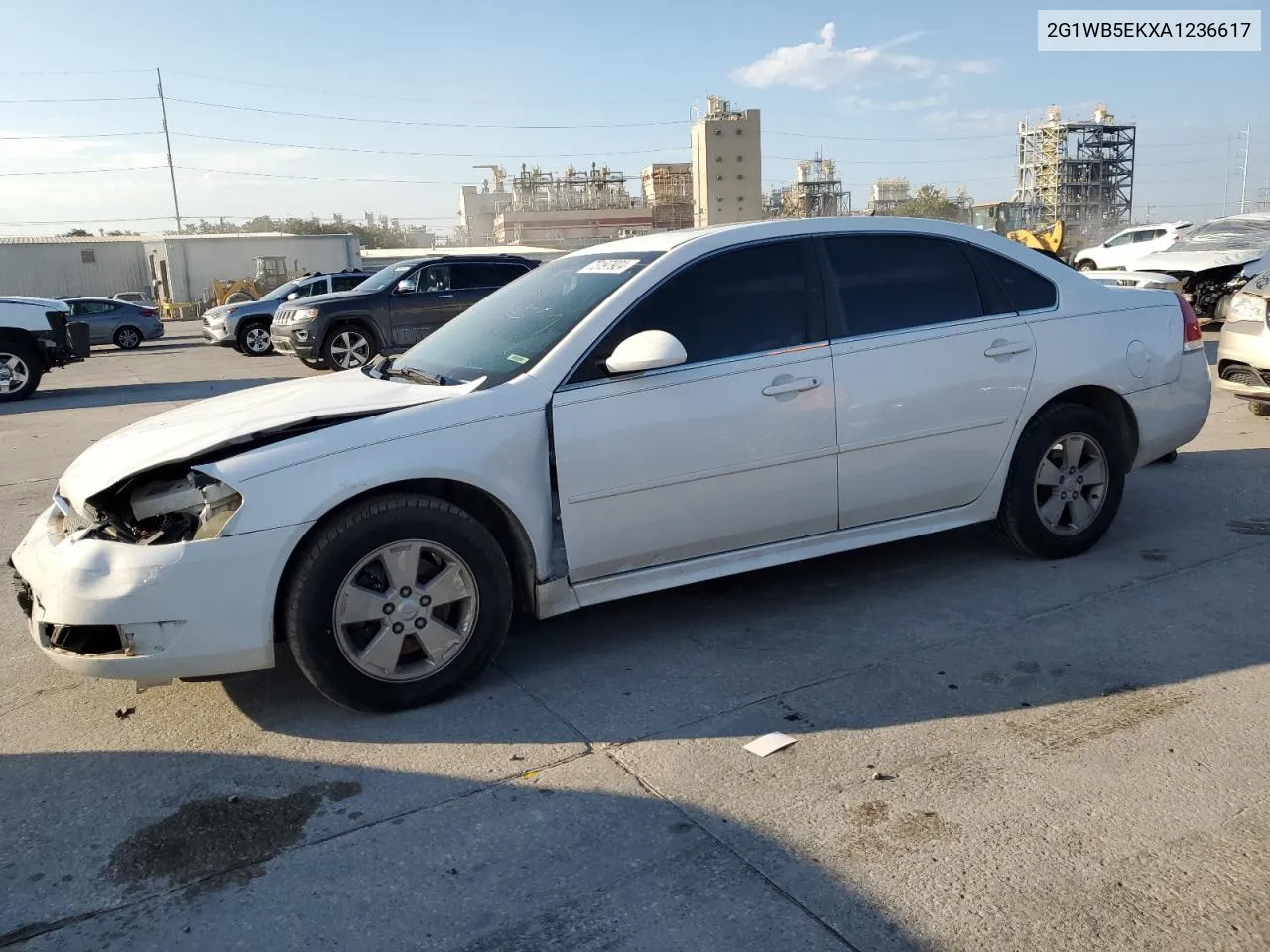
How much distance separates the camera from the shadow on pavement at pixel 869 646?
356 cm

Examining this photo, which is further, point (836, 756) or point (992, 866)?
point (836, 756)

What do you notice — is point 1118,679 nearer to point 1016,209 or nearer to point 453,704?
point 453,704

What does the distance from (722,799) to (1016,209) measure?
7323cm

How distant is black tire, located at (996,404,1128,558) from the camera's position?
4758 mm

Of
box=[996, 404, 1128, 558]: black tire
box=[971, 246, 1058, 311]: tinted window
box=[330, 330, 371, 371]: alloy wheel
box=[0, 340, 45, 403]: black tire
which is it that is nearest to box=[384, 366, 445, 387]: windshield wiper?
box=[971, 246, 1058, 311]: tinted window

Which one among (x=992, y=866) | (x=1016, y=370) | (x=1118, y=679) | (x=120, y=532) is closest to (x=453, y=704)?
(x=120, y=532)

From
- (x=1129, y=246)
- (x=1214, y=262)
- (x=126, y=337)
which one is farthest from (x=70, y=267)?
(x=1214, y=262)

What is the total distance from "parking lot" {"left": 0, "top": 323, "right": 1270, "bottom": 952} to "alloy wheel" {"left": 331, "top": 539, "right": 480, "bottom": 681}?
204 millimetres

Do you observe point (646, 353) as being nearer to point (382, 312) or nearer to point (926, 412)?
point (926, 412)

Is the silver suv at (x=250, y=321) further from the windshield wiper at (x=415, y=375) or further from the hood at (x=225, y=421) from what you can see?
the hood at (x=225, y=421)

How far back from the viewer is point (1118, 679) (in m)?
3.71

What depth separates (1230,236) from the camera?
55.8 feet

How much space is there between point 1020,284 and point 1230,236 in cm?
1493

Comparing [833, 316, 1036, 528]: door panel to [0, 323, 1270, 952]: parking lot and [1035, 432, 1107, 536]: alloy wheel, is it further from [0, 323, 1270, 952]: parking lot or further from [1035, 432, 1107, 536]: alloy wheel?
[0, 323, 1270, 952]: parking lot
